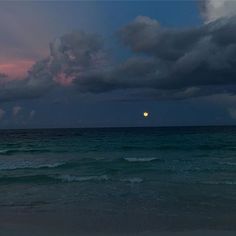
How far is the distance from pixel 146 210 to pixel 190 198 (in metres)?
2.72

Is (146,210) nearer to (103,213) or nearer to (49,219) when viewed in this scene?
(103,213)

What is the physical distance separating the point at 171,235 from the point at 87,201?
5.29 meters

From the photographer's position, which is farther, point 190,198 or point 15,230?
point 190,198

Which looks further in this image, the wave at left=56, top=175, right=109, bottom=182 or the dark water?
the wave at left=56, top=175, right=109, bottom=182

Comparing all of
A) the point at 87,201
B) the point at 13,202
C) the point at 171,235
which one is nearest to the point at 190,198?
the point at 87,201

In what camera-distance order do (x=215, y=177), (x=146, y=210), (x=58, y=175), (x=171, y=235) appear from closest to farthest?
(x=171, y=235)
(x=146, y=210)
(x=215, y=177)
(x=58, y=175)

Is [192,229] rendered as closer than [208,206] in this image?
Yes

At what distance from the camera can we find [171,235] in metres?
10.0

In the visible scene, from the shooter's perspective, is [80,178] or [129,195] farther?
[80,178]

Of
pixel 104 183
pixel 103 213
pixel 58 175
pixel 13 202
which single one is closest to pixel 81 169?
pixel 58 175

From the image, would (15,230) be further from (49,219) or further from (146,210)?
(146,210)

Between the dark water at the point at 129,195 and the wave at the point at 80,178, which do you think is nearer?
the dark water at the point at 129,195

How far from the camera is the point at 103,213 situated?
41.6 ft

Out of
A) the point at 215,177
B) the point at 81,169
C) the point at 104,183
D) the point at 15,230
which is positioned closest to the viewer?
the point at 15,230
